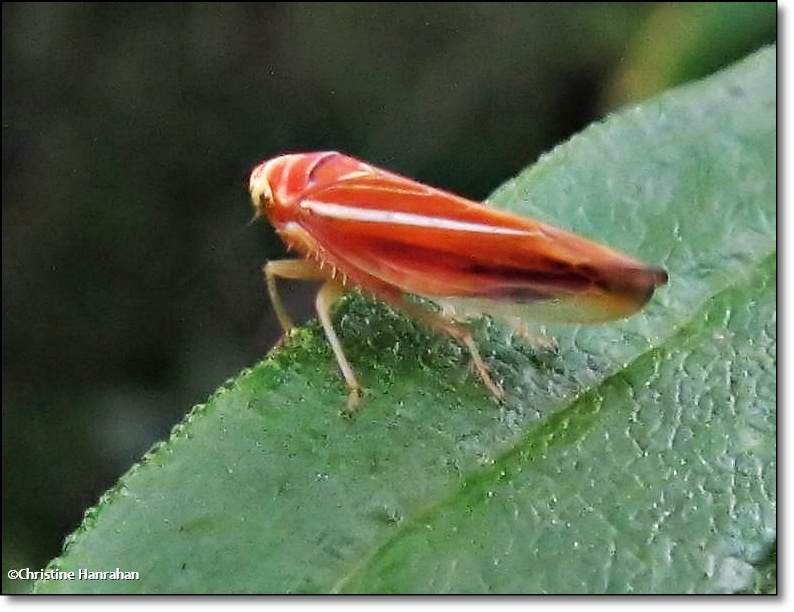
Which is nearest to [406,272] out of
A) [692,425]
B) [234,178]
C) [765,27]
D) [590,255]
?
[590,255]

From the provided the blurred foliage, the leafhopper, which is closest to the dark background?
the blurred foliage

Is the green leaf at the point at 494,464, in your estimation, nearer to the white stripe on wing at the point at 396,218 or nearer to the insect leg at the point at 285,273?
the insect leg at the point at 285,273

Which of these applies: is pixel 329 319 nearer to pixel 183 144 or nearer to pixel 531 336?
pixel 531 336

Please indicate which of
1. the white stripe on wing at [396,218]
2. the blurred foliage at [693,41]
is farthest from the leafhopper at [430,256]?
the blurred foliage at [693,41]

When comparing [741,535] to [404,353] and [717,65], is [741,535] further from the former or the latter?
[717,65]

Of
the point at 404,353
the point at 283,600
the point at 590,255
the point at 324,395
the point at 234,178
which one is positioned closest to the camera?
the point at 283,600

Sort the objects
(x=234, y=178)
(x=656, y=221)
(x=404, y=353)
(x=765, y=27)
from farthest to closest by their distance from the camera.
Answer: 1. (x=234, y=178)
2. (x=765, y=27)
3. (x=656, y=221)
4. (x=404, y=353)

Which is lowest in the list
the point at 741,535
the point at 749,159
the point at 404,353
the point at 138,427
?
the point at 138,427
